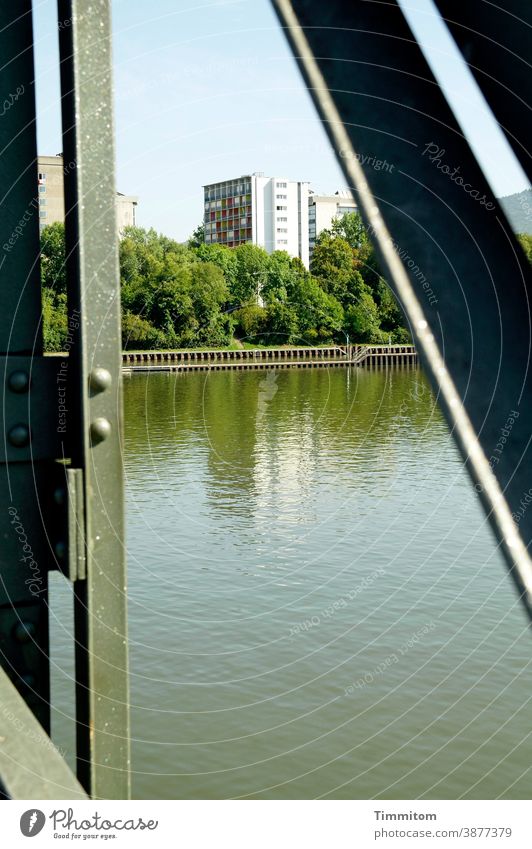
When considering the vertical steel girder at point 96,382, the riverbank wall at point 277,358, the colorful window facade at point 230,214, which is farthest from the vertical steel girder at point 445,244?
the colorful window facade at point 230,214

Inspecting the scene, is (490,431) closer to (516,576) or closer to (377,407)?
(516,576)

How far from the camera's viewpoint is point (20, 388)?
104 centimetres

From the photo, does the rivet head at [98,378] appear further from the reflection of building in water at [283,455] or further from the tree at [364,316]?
the tree at [364,316]

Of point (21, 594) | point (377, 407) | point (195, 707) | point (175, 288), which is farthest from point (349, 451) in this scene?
point (21, 594)

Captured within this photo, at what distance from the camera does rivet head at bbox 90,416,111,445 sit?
98 cm

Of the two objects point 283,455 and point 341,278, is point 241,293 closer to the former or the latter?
point 341,278

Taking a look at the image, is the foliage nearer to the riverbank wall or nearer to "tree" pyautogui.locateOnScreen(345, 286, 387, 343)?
"tree" pyautogui.locateOnScreen(345, 286, 387, 343)

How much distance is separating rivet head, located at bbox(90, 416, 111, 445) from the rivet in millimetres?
60

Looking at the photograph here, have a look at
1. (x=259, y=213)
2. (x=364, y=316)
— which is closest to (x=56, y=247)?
(x=364, y=316)

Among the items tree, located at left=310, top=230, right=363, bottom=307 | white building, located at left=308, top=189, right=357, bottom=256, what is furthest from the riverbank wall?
white building, located at left=308, top=189, right=357, bottom=256

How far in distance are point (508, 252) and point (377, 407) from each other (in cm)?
2797

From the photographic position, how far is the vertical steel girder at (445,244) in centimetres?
54

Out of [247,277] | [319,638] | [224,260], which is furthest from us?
[224,260]
